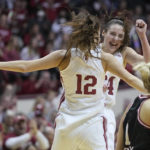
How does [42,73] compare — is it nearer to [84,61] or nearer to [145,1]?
[145,1]

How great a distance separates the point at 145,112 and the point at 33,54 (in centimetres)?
854

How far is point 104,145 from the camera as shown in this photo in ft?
15.6

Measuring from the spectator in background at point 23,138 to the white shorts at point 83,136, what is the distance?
11.5ft

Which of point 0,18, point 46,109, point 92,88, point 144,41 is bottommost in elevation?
point 46,109

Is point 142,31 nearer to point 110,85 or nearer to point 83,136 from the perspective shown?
point 110,85

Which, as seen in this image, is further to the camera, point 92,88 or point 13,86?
point 13,86

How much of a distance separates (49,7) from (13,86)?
364 cm

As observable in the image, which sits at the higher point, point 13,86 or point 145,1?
point 145,1

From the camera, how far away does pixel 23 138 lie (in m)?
8.28

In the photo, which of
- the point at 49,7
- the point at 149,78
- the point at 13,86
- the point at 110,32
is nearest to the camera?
the point at 149,78

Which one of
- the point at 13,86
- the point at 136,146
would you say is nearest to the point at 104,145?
the point at 136,146

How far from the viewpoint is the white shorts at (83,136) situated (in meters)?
4.70

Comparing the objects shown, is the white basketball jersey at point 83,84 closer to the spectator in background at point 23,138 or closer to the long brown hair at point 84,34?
the long brown hair at point 84,34

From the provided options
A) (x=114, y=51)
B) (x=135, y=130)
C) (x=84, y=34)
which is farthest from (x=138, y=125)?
(x=114, y=51)
